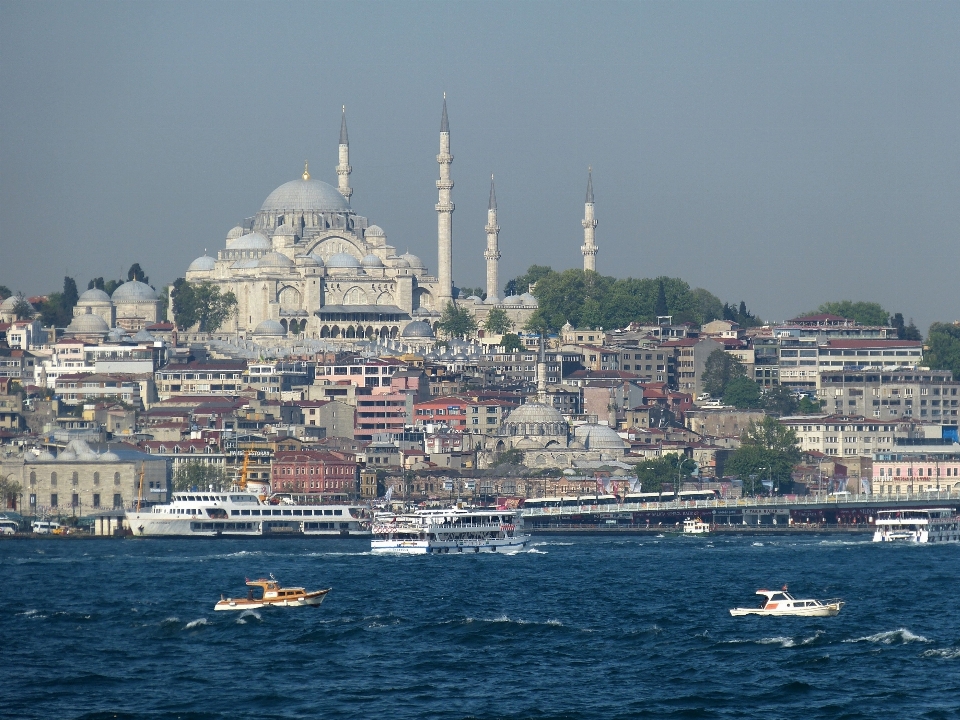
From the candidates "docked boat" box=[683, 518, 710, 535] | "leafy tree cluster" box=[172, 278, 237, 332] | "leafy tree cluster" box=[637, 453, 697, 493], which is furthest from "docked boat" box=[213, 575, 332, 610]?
"leafy tree cluster" box=[172, 278, 237, 332]

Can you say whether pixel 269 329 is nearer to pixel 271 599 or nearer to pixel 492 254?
pixel 492 254

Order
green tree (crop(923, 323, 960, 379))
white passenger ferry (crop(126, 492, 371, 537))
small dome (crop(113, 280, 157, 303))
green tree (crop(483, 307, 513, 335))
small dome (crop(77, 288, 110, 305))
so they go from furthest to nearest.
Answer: small dome (crop(113, 280, 157, 303)) < small dome (crop(77, 288, 110, 305)) < green tree (crop(483, 307, 513, 335)) < green tree (crop(923, 323, 960, 379)) < white passenger ferry (crop(126, 492, 371, 537))

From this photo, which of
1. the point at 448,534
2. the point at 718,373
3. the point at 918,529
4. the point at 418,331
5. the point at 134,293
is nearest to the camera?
the point at 448,534

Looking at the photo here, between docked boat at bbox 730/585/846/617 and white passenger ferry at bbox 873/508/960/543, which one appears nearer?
docked boat at bbox 730/585/846/617

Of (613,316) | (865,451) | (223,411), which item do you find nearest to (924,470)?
(865,451)

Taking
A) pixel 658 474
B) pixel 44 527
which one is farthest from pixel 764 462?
pixel 44 527

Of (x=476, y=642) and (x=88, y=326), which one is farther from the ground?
(x=88, y=326)

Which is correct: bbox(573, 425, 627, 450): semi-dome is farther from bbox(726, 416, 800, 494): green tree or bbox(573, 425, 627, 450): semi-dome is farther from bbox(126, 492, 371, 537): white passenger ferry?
bbox(126, 492, 371, 537): white passenger ferry
